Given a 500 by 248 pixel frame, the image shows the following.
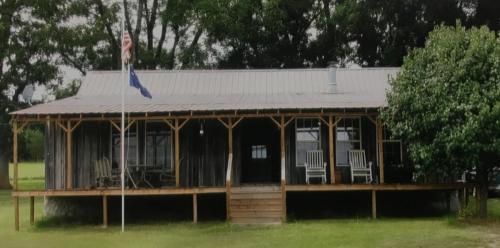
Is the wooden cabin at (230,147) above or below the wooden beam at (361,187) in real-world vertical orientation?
above

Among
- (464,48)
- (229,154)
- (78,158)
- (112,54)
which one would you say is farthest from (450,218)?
(112,54)

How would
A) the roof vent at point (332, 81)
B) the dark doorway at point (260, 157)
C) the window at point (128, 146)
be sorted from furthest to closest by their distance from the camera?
the roof vent at point (332, 81)
the dark doorway at point (260, 157)
the window at point (128, 146)

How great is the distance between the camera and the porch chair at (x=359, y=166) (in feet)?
67.7

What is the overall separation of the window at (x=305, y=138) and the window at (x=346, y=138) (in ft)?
2.17

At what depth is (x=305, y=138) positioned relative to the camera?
2178cm

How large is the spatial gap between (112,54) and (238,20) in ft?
24.8

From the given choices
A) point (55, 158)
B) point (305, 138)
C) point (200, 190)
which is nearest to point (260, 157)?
point (305, 138)

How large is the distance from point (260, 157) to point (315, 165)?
2.71 m

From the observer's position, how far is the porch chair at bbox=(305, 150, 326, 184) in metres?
20.7

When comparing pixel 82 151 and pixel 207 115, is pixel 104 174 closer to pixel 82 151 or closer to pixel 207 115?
pixel 82 151

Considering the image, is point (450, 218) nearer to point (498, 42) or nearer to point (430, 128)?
point (430, 128)

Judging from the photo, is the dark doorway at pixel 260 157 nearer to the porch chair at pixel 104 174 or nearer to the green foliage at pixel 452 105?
the porch chair at pixel 104 174

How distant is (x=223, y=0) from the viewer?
38719 mm

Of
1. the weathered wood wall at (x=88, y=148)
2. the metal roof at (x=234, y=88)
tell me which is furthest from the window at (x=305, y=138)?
the weathered wood wall at (x=88, y=148)
